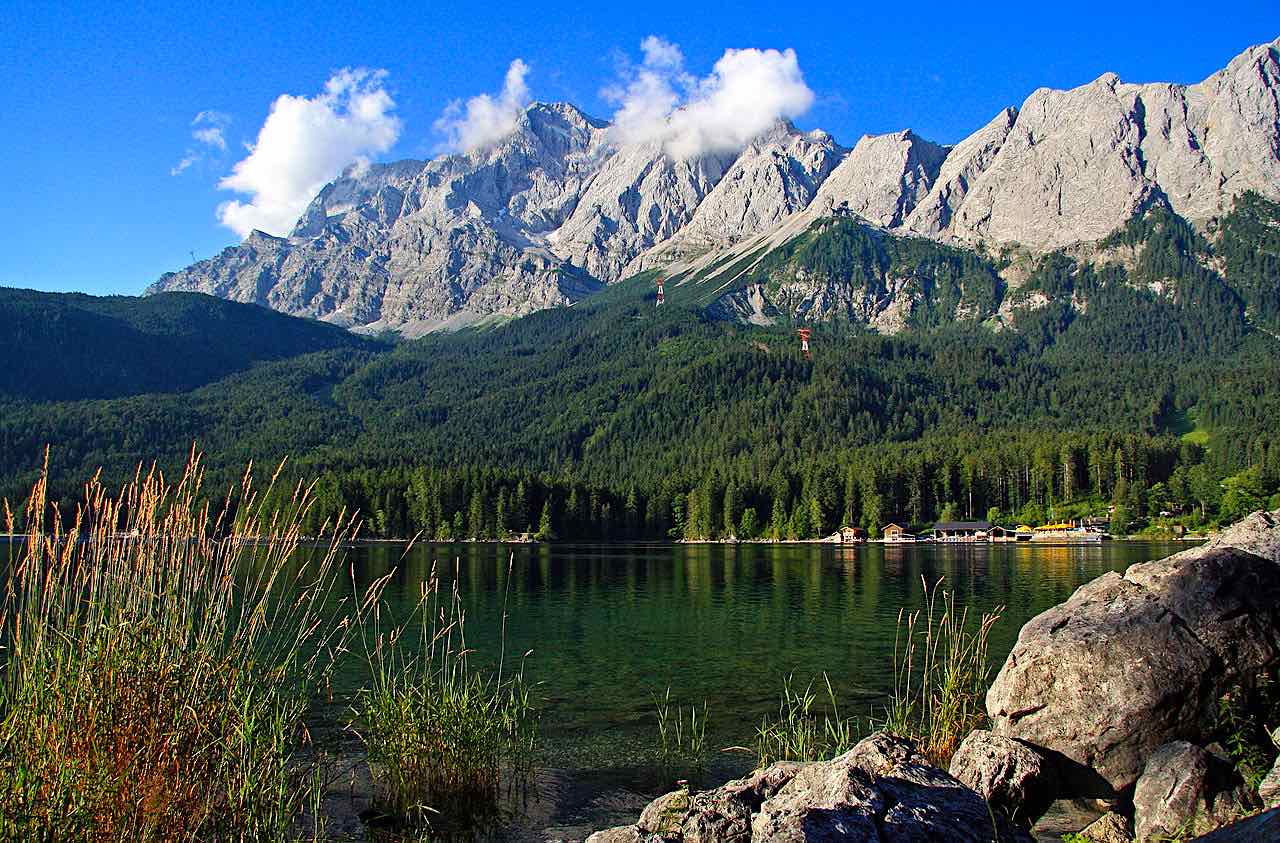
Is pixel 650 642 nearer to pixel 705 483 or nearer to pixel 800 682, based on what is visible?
pixel 800 682

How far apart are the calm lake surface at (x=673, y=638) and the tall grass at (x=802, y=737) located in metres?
0.63

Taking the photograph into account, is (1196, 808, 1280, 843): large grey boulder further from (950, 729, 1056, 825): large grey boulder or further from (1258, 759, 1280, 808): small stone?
(950, 729, 1056, 825): large grey boulder

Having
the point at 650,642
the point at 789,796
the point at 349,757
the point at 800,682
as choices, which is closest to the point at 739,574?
the point at 650,642

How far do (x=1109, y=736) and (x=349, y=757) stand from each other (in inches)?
597

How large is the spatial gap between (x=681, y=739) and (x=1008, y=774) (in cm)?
1072

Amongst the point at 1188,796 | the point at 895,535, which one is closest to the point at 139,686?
the point at 1188,796

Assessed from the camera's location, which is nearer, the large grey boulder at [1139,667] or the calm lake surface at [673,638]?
the large grey boulder at [1139,667]

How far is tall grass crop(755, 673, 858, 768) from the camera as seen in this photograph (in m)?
18.5

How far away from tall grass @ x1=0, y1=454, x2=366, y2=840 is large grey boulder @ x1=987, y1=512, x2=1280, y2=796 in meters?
11.9

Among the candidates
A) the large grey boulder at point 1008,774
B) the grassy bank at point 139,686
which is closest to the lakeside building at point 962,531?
the large grey boulder at point 1008,774

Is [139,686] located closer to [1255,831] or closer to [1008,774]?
[1255,831]

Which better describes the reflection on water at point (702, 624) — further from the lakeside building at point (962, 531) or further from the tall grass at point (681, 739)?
the lakeside building at point (962, 531)

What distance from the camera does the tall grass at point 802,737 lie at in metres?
18.5

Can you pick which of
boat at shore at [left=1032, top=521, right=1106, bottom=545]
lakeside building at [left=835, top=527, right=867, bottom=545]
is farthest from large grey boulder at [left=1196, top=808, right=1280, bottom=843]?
lakeside building at [left=835, top=527, right=867, bottom=545]
